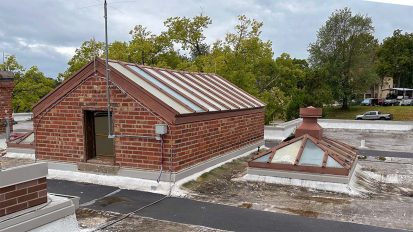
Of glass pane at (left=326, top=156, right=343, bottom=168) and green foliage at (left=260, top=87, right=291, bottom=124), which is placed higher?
green foliage at (left=260, top=87, right=291, bottom=124)

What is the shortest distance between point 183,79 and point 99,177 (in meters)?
5.40

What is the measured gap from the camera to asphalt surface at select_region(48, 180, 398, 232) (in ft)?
24.4

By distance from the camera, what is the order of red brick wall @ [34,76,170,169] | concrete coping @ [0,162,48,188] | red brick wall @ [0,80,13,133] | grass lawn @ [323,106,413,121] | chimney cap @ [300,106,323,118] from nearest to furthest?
concrete coping @ [0,162,48,188] < red brick wall @ [34,76,170,169] < chimney cap @ [300,106,323,118] < red brick wall @ [0,80,13,133] < grass lawn @ [323,106,413,121]

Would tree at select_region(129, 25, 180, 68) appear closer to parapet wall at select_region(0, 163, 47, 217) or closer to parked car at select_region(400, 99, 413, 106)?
parapet wall at select_region(0, 163, 47, 217)

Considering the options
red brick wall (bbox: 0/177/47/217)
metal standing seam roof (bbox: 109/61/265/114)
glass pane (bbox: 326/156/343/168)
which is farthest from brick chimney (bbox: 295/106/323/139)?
red brick wall (bbox: 0/177/47/217)

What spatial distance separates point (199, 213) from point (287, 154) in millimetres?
4079

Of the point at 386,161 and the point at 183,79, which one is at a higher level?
the point at 183,79

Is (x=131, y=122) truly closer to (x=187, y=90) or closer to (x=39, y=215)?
(x=187, y=90)

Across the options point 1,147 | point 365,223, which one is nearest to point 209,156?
point 365,223

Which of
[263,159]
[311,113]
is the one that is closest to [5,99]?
[263,159]

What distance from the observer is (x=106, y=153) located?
1207 centimetres

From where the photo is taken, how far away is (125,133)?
434 inches

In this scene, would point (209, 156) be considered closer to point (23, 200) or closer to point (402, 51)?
point (23, 200)

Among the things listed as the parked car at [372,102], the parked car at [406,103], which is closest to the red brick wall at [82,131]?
the parked car at [372,102]
